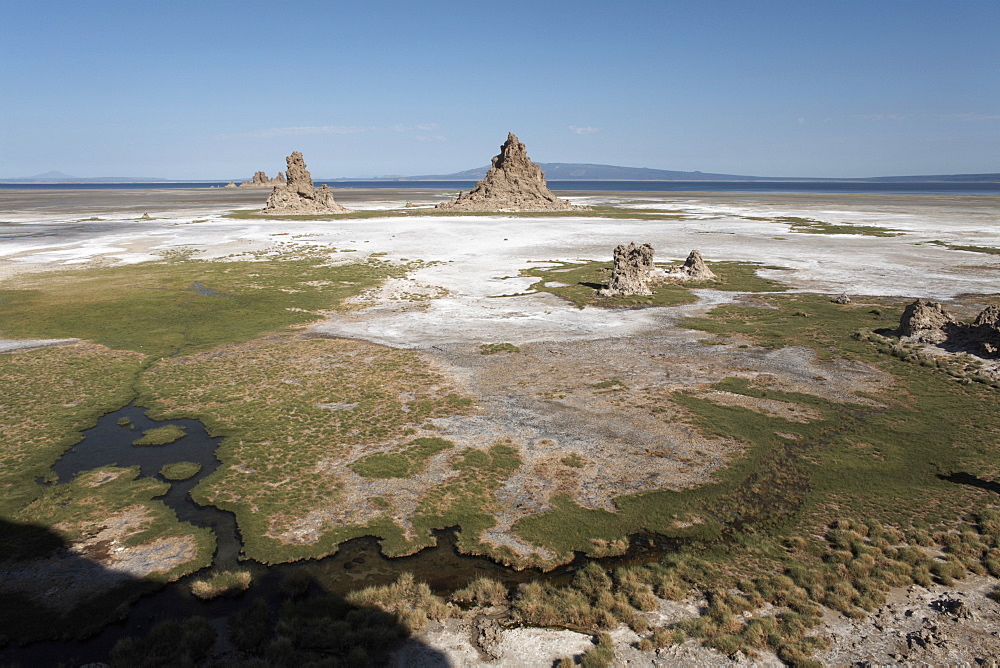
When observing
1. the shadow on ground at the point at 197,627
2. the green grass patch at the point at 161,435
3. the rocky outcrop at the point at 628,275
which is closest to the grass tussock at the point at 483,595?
the shadow on ground at the point at 197,627

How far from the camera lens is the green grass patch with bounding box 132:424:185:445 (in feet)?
58.0

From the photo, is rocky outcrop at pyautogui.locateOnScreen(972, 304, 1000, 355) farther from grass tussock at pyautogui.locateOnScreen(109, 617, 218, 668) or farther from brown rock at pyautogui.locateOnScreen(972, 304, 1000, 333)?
grass tussock at pyautogui.locateOnScreen(109, 617, 218, 668)

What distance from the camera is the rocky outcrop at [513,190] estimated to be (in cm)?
11100

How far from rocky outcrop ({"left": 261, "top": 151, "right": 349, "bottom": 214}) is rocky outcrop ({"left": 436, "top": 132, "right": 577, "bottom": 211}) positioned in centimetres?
2536

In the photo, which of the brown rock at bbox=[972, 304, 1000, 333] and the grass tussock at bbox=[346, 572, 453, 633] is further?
the brown rock at bbox=[972, 304, 1000, 333]

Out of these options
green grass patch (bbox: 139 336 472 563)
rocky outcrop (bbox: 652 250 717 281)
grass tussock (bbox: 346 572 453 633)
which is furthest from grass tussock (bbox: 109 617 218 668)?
rocky outcrop (bbox: 652 250 717 281)

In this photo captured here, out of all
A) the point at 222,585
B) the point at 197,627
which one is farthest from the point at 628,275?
the point at 197,627

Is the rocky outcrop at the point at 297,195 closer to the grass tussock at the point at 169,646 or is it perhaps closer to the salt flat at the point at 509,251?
the salt flat at the point at 509,251

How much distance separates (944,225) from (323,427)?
102763 millimetres

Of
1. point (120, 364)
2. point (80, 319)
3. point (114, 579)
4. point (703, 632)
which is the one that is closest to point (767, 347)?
point (703, 632)

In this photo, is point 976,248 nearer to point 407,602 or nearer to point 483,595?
point 483,595

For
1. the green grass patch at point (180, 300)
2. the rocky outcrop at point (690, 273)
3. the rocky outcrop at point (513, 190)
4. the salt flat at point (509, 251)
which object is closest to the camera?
the green grass patch at point (180, 300)

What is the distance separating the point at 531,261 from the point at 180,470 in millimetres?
40881

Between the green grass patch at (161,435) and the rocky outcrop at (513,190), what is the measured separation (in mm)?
96414
